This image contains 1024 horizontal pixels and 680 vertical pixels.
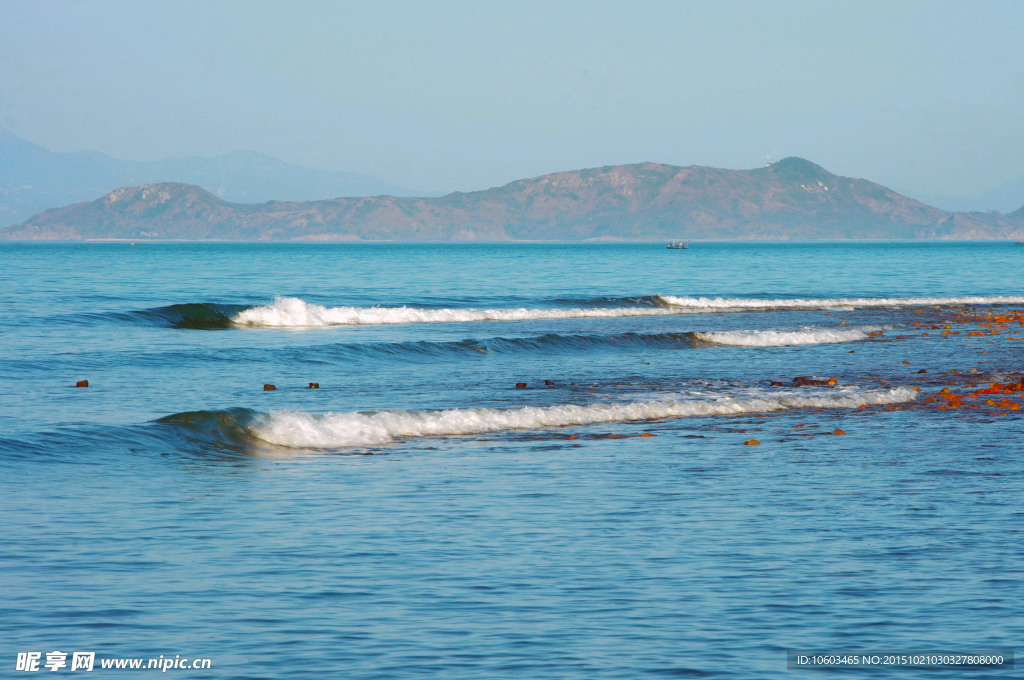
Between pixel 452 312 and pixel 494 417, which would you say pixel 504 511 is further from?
pixel 452 312

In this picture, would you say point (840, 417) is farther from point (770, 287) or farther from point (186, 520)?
point (770, 287)

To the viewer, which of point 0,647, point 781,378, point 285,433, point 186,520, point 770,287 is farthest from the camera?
point 770,287

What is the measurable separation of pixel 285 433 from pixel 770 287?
61.9 m

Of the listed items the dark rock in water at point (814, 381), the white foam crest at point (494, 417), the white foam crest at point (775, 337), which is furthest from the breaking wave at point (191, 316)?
the dark rock in water at point (814, 381)

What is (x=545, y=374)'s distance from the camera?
83.1 ft

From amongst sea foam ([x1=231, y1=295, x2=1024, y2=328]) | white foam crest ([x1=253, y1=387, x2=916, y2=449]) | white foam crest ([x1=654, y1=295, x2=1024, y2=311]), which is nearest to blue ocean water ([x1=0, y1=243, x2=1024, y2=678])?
white foam crest ([x1=253, y1=387, x2=916, y2=449])

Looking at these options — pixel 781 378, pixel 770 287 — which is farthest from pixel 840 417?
pixel 770 287

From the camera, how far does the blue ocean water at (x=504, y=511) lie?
745 centimetres

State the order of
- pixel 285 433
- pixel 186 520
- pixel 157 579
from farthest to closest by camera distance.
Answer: pixel 285 433 < pixel 186 520 < pixel 157 579

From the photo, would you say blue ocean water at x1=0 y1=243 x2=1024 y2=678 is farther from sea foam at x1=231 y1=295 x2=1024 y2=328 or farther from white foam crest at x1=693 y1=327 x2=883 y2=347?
sea foam at x1=231 y1=295 x2=1024 y2=328

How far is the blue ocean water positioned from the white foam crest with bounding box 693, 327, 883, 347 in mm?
4734

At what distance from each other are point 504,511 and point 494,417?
6938mm

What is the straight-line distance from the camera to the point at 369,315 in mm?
45219

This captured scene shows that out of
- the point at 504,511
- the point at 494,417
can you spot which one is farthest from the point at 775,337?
the point at 504,511
